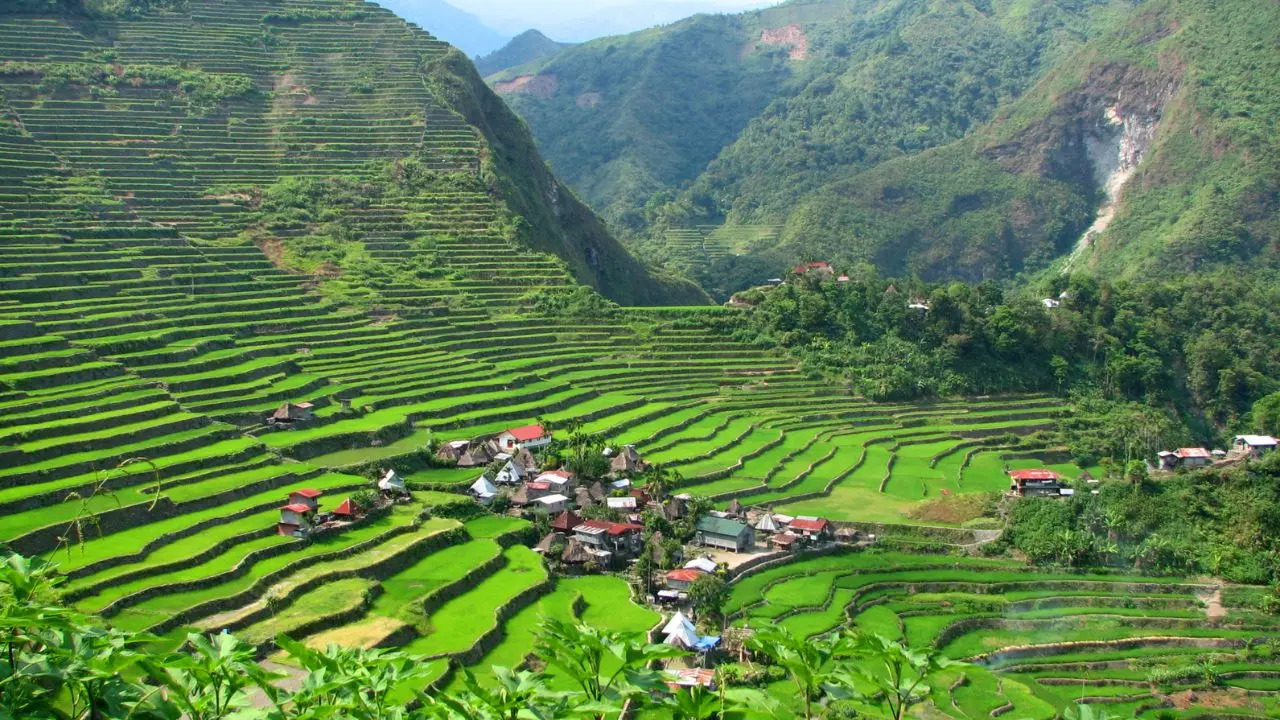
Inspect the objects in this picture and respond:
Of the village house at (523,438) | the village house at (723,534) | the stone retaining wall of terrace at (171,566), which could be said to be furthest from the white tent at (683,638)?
the village house at (523,438)

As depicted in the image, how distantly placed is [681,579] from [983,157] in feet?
281

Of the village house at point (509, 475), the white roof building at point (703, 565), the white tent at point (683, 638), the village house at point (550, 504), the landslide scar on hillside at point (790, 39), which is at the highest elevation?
the landslide scar on hillside at point (790, 39)

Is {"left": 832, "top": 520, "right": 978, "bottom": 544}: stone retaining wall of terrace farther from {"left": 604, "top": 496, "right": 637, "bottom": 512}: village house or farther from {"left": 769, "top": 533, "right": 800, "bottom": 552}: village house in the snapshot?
{"left": 604, "top": 496, "right": 637, "bottom": 512}: village house

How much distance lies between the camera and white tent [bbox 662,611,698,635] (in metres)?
22.4

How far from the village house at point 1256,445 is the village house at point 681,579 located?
24821mm

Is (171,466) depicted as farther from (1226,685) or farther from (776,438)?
(1226,685)

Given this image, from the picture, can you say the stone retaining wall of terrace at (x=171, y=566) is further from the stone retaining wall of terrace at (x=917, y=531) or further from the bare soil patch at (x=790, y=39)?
the bare soil patch at (x=790, y=39)

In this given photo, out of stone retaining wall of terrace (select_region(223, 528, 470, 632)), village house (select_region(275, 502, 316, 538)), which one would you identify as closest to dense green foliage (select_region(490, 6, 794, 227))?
stone retaining wall of terrace (select_region(223, 528, 470, 632))

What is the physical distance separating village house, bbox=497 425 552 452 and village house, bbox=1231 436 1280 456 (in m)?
24.7

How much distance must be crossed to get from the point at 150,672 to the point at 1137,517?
32032mm

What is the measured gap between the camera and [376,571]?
77.8 ft

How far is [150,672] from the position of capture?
19.4ft

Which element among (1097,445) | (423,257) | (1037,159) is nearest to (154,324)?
(423,257)

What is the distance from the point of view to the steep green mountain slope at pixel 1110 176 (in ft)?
261
